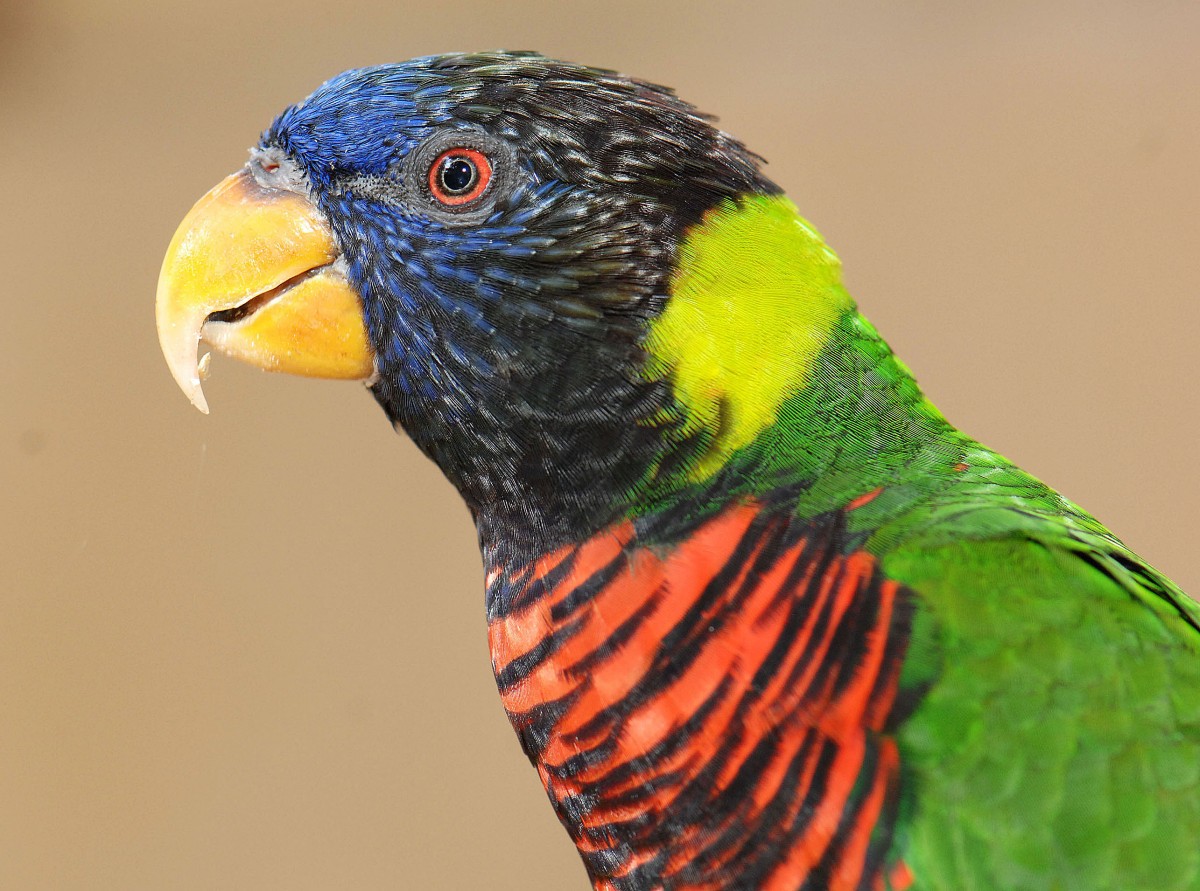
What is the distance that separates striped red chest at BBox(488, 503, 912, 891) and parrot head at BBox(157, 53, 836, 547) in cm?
11

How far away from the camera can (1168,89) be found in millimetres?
3209

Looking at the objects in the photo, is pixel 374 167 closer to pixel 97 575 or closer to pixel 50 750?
pixel 97 575

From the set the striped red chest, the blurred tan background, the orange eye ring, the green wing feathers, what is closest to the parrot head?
the orange eye ring

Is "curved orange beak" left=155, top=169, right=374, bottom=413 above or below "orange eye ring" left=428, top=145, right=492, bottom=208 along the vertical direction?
below

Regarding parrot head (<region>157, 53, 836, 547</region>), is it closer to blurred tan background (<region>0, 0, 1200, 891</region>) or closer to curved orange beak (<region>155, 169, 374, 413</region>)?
curved orange beak (<region>155, 169, 374, 413</region>)

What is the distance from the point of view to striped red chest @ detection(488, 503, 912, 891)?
3.36 ft

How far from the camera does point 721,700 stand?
1.08m

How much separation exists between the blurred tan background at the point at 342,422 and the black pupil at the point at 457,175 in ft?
7.36

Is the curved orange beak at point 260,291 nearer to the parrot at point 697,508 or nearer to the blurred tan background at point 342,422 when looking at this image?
the parrot at point 697,508

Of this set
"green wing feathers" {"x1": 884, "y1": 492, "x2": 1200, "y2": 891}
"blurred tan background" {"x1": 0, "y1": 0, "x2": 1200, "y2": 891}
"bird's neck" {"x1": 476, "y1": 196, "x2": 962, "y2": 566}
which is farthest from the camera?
"blurred tan background" {"x1": 0, "y1": 0, "x2": 1200, "y2": 891}

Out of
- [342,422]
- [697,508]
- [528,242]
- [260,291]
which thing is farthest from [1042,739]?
[342,422]

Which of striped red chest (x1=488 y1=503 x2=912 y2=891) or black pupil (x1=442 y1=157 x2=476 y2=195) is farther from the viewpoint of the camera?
black pupil (x1=442 y1=157 x2=476 y2=195)

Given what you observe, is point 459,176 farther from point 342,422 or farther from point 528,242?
point 342,422

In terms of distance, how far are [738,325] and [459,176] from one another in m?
0.36
